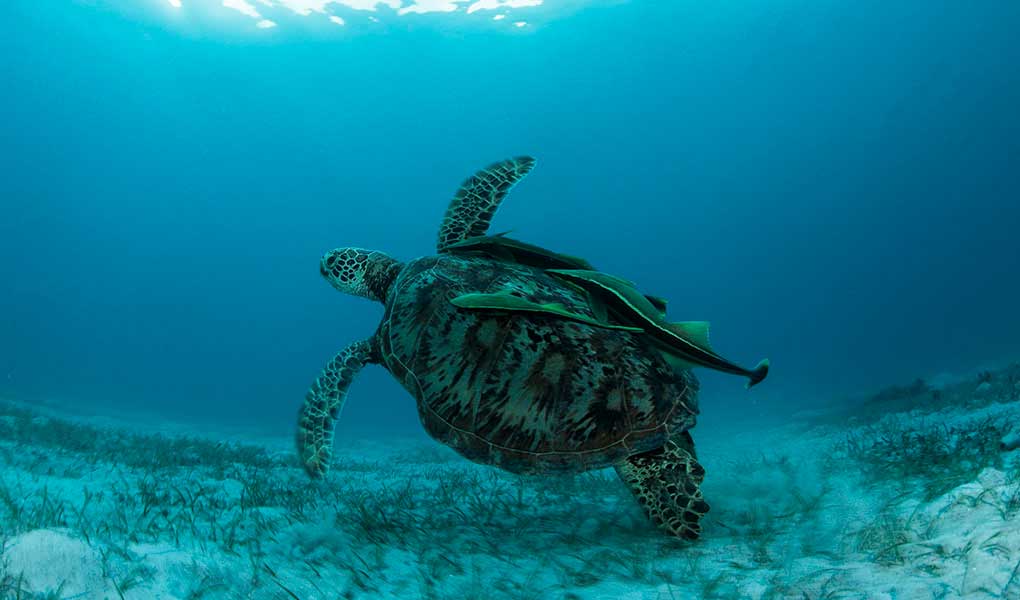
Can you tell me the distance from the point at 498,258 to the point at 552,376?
1554mm

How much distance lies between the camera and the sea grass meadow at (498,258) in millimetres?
2514

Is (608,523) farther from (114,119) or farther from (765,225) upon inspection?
(765,225)

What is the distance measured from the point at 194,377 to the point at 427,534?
126586mm

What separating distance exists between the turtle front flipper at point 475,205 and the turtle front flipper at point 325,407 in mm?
1661

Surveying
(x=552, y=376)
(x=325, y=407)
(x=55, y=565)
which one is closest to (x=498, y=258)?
(x=552, y=376)

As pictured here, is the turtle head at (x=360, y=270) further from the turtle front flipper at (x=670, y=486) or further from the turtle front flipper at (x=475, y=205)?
the turtle front flipper at (x=670, y=486)

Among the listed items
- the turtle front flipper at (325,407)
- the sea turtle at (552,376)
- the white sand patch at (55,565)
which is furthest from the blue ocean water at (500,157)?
the white sand patch at (55,565)

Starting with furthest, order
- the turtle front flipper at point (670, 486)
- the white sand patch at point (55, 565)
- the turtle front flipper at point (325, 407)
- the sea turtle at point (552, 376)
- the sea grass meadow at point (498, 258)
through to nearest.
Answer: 1. the turtle front flipper at point (325, 407)
2. the sea turtle at point (552, 376)
3. the turtle front flipper at point (670, 486)
4. the sea grass meadow at point (498, 258)
5. the white sand patch at point (55, 565)

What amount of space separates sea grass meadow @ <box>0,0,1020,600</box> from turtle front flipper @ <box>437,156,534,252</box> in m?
2.76

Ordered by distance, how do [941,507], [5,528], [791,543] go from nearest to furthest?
[5,528]
[941,507]
[791,543]

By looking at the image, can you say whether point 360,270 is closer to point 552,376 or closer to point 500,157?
point 552,376

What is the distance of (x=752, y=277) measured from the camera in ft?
378

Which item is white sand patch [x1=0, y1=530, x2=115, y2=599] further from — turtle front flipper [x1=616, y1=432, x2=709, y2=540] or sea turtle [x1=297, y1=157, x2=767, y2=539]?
turtle front flipper [x1=616, y1=432, x2=709, y2=540]

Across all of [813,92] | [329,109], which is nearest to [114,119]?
[329,109]
